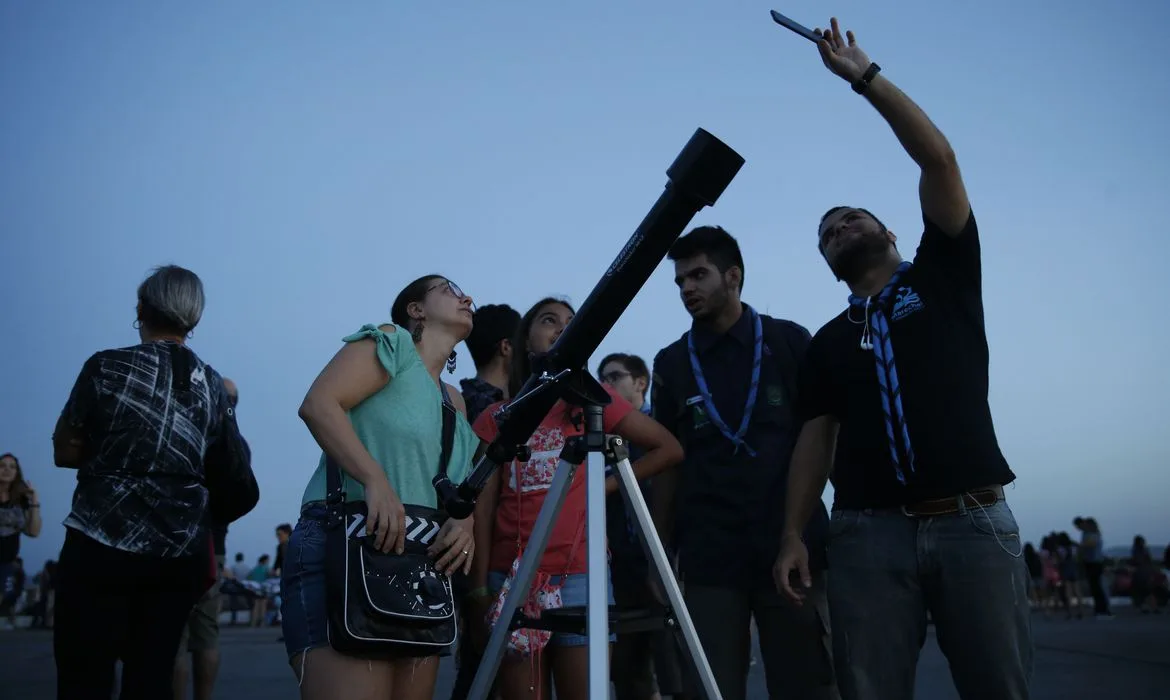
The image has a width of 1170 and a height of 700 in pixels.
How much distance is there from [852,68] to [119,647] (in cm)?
285

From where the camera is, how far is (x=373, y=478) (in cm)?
253

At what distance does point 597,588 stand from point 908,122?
5.26ft

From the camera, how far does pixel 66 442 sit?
3.15 m

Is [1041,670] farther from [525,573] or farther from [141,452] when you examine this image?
[141,452]

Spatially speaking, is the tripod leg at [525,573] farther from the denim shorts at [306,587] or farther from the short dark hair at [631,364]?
the short dark hair at [631,364]

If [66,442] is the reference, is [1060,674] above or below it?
below

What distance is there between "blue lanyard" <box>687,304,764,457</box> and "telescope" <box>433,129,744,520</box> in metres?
1.47

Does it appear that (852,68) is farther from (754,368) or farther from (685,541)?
(685,541)

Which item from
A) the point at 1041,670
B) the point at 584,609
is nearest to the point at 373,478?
the point at 584,609

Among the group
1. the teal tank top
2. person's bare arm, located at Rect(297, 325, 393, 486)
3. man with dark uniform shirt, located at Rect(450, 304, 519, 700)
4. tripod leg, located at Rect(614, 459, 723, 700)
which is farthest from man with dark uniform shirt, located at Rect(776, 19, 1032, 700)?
man with dark uniform shirt, located at Rect(450, 304, 519, 700)

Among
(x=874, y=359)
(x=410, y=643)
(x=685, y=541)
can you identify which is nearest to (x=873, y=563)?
(x=874, y=359)

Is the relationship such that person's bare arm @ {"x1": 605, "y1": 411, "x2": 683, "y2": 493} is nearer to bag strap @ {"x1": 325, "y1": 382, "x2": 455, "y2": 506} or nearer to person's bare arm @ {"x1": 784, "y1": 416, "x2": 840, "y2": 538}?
person's bare arm @ {"x1": 784, "y1": 416, "x2": 840, "y2": 538}

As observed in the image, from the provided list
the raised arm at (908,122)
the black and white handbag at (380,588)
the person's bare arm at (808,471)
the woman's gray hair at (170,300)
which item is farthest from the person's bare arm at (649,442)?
the woman's gray hair at (170,300)

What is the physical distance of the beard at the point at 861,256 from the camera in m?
3.31
